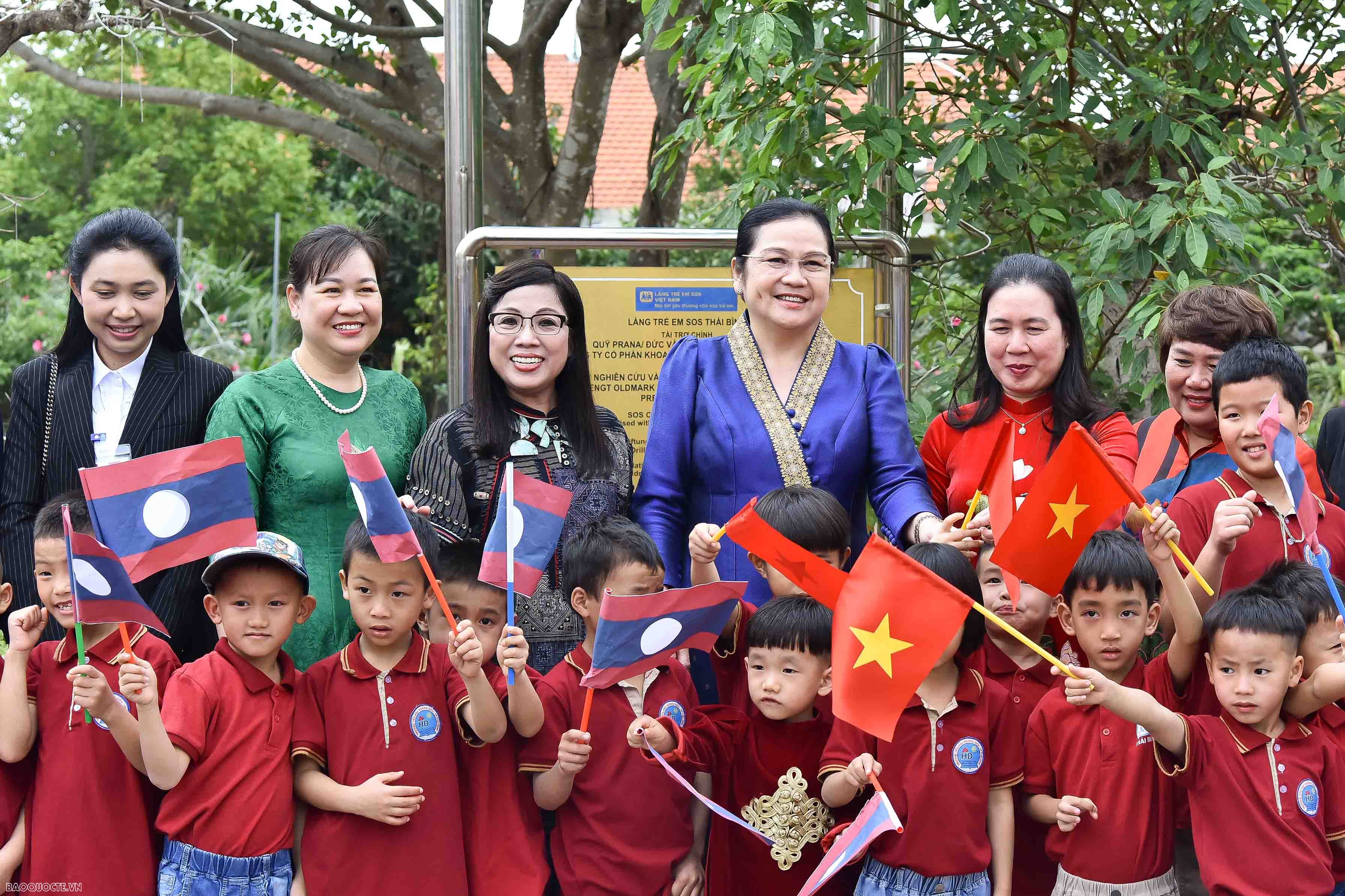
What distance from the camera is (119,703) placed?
9.93 ft

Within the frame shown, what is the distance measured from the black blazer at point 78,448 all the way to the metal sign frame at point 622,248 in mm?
1009

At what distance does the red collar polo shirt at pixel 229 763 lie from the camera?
10.3 feet

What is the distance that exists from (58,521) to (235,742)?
0.72 meters

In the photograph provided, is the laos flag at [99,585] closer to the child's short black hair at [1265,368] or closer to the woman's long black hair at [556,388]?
the woman's long black hair at [556,388]

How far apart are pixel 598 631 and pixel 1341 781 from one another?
1765 mm

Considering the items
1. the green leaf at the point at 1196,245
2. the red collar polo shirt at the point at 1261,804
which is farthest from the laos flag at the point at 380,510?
the green leaf at the point at 1196,245

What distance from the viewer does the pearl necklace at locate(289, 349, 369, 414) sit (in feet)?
12.3

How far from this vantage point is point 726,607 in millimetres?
3330

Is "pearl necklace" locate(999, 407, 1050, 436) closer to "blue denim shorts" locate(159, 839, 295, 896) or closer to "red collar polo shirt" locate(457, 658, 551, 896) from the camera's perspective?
"red collar polo shirt" locate(457, 658, 551, 896)

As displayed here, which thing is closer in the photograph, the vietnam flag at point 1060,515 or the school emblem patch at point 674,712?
the vietnam flag at point 1060,515

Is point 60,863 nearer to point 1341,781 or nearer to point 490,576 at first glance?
point 490,576

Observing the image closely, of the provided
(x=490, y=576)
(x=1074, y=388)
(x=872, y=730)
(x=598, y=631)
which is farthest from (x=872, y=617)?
(x=1074, y=388)

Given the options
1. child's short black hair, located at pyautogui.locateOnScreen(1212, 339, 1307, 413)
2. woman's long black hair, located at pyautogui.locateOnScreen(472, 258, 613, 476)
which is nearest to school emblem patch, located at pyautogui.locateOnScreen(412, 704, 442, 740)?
woman's long black hair, located at pyautogui.locateOnScreen(472, 258, 613, 476)

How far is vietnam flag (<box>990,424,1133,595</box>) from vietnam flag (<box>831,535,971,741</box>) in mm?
282
